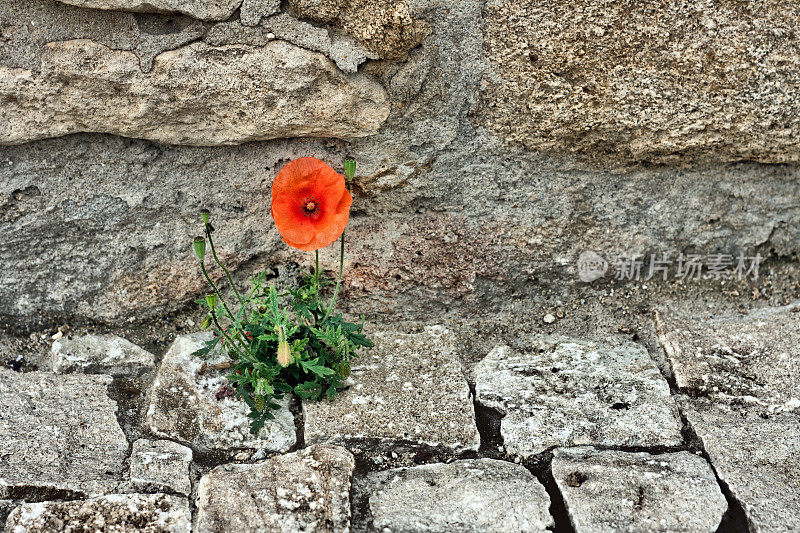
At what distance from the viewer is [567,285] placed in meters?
2.11

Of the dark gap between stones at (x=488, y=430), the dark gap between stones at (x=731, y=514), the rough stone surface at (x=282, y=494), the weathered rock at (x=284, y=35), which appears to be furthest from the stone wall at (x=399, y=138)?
the dark gap between stones at (x=731, y=514)

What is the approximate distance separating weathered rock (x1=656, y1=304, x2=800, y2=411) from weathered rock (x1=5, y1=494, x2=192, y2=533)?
1.20 meters

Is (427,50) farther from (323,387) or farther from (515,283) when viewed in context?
(323,387)

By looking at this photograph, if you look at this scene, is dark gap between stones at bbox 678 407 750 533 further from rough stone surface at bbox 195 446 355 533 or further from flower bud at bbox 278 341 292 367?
flower bud at bbox 278 341 292 367

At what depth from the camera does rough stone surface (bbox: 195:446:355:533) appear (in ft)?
4.76

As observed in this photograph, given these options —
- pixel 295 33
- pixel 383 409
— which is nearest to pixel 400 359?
pixel 383 409

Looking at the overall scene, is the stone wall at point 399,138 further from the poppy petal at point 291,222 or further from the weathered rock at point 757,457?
the weathered rock at point 757,457

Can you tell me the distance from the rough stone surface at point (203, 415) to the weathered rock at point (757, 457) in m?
0.94

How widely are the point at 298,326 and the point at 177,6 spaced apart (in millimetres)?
771

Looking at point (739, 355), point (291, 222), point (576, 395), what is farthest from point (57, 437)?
point (739, 355)

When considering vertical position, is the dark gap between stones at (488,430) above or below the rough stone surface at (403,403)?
below

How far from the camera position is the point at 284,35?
1.73m

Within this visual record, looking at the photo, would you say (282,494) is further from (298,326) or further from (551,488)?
(551,488)

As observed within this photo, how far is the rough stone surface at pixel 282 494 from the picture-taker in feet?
4.76
